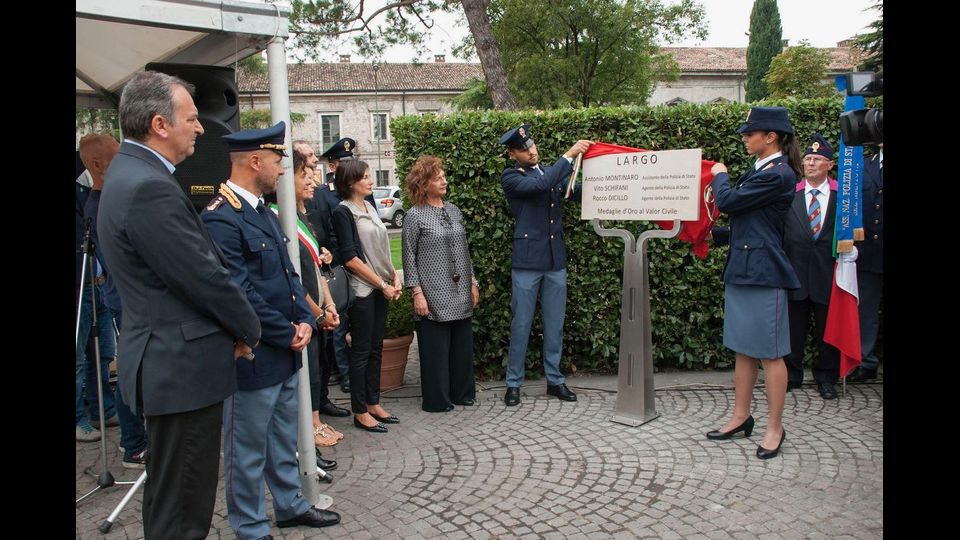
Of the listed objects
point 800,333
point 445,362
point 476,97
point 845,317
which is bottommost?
point 445,362

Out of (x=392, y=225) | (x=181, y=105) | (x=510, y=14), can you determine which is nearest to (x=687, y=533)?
(x=181, y=105)

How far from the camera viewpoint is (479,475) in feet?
13.7

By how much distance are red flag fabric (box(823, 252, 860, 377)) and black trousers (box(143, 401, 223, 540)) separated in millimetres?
4870

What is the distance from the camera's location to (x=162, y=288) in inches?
99.6

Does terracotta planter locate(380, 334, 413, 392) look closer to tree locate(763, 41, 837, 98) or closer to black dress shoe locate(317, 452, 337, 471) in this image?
black dress shoe locate(317, 452, 337, 471)

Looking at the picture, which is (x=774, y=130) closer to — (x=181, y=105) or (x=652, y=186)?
(x=652, y=186)

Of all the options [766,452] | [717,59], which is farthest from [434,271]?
[717,59]

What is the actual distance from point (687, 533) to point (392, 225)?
88.6 feet

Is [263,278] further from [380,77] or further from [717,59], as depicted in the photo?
[717,59]

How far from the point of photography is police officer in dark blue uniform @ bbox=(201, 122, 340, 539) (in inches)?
120

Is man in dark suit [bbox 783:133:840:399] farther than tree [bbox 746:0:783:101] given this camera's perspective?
No

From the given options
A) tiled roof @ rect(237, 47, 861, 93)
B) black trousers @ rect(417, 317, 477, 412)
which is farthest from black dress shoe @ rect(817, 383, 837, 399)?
tiled roof @ rect(237, 47, 861, 93)

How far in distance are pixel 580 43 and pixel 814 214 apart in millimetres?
18477

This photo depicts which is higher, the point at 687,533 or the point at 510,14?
the point at 510,14
